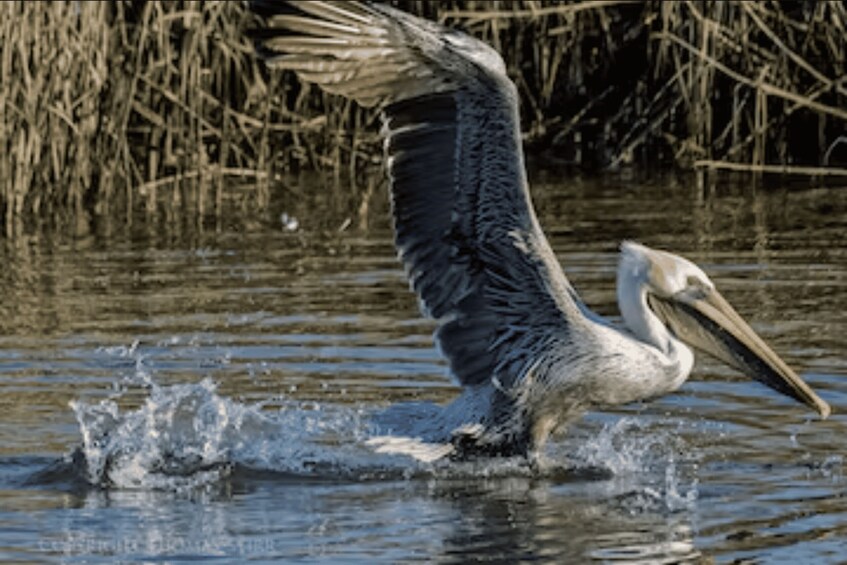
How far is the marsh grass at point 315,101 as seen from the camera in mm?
11352

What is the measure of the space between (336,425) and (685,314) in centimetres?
125

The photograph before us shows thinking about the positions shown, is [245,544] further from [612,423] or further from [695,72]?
[695,72]

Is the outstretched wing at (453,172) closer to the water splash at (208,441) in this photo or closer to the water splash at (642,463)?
the water splash at (642,463)

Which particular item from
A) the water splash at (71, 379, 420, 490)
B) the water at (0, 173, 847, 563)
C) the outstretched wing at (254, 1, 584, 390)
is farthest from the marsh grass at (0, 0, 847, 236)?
the outstretched wing at (254, 1, 584, 390)

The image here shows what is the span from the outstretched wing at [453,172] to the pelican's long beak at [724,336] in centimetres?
34

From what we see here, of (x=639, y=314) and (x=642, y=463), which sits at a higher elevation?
(x=639, y=314)

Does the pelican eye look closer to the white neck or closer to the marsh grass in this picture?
the white neck

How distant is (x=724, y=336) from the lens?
682 cm

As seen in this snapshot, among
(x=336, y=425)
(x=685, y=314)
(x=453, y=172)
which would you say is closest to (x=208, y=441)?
(x=336, y=425)

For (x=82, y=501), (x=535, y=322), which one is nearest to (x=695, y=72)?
(x=535, y=322)

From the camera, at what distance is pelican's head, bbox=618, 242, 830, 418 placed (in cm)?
676

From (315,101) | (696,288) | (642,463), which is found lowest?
(642,463)

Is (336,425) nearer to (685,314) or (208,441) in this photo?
(208,441)

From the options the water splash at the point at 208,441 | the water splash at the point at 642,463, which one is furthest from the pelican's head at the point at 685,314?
the water splash at the point at 208,441
